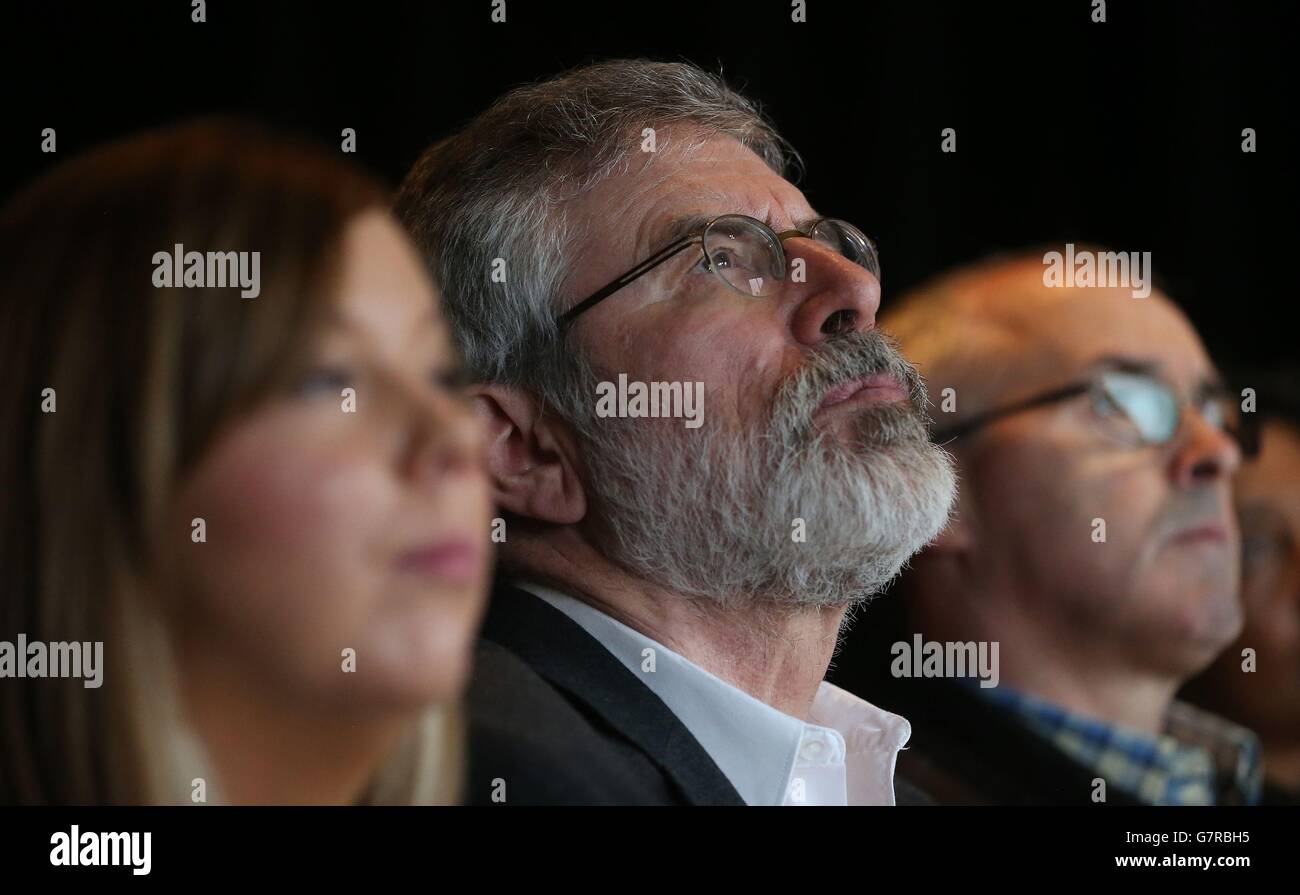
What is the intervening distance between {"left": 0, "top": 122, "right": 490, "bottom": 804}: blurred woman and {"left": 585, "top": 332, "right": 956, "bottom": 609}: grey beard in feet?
1.93

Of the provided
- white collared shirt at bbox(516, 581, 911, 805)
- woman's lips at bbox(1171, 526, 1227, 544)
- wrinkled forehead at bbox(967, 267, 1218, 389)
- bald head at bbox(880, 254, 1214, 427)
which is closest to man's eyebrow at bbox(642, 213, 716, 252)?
white collared shirt at bbox(516, 581, 911, 805)

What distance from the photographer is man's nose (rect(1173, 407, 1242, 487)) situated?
2273mm

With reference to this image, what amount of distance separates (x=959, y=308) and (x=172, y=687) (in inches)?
62.2

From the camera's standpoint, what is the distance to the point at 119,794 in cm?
115

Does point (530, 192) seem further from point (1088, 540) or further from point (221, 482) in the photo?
point (1088, 540)

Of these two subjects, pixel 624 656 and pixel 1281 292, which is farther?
pixel 1281 292

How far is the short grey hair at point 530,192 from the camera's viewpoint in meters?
1.84

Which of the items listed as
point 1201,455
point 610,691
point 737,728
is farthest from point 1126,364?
point 610,691

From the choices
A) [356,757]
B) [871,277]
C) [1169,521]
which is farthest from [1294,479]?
[356,757]

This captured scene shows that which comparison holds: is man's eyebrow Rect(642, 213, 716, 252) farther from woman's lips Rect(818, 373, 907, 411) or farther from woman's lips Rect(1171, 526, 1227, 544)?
woman's lips Rect(1171, 526, 1227, 544)

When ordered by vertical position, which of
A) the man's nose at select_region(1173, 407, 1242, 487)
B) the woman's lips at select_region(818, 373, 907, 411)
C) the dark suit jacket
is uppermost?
the woman's lips at select_region(818, 373, 907, 411)

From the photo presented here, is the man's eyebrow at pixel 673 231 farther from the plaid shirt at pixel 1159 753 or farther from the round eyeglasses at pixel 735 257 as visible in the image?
the plaid shirt at pixel 1159 753

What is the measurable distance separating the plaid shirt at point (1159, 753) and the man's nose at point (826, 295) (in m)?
0.66

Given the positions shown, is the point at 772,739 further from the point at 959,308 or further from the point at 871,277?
the point at 959,308
